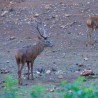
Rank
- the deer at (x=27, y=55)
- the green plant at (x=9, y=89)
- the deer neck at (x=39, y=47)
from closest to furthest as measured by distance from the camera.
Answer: the green plant at (x=9, y=89) → the deer at (x=27, y=55) → the deer neck at (x=39, y=47)

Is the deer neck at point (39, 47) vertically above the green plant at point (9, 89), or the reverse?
the green plant at point (9, 89)

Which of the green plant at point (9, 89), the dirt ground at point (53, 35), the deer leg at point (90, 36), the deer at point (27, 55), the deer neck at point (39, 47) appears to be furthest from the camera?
the deer leg at point (90, 36)

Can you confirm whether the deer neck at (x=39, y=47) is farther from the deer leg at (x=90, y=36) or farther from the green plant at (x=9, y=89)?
the green plant at (x=9, y=89)

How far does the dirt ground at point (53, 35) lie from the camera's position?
40.9ft

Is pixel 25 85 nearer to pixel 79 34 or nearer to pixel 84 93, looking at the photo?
pixel 84 93

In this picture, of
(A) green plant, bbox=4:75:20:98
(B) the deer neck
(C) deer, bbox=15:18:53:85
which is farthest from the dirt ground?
(A) green plant, bbox=4:75:20:98

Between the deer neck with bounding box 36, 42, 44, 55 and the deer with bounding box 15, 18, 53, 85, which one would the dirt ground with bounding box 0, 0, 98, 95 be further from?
the deer neck with bounding box 36, 42, 44, 55

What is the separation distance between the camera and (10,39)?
57.5 ft

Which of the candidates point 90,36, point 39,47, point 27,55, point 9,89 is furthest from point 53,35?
point 9,89

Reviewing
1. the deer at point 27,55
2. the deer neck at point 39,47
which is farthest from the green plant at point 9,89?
the deer neck at point 39,47

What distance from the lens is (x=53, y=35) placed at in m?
17.8

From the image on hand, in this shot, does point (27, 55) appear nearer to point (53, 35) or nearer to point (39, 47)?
point (39, 47)

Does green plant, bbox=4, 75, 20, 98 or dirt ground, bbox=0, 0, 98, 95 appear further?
dirt ground, bbox=0, 0, 98, 95

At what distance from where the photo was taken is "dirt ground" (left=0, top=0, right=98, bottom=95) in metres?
12.5
